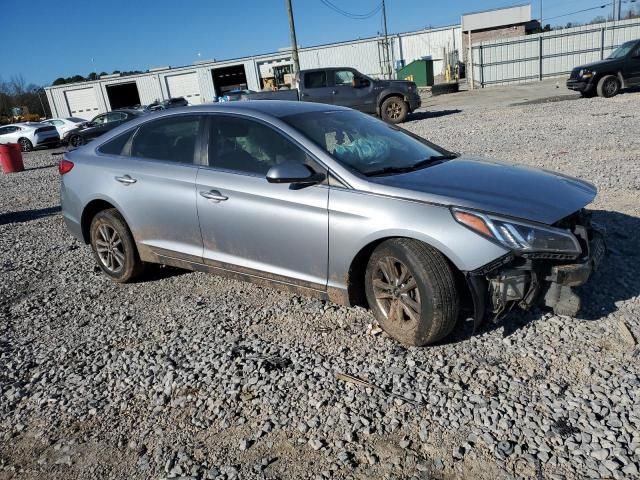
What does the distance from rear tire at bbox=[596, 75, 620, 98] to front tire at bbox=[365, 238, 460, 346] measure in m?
17.9

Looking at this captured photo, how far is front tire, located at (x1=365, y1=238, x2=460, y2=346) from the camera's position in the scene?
10.6 feet

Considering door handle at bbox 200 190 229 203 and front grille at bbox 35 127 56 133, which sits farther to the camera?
front grille at bbox 35 127 56 133

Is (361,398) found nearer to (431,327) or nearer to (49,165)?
(431,327)

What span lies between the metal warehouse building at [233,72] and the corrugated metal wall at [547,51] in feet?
68.6

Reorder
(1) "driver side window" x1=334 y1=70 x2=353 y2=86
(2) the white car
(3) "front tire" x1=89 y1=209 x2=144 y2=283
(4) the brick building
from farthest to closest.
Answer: (4) the brick building
(2) the white car
(1) "driver side window" x1=334 y1=70 x2=353 y2=86
(3) "front tire" x1=89 y1=209 x2=144 y2=283

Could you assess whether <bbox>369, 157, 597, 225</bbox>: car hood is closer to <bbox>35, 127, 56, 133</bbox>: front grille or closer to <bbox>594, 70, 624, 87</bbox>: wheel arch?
<bbox>594, 70, 624, 87</bbox>: wheel arch

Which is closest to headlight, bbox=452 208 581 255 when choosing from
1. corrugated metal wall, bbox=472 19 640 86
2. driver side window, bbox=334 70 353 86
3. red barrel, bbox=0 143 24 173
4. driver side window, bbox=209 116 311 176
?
driver side window, bbox=209 116 311 176

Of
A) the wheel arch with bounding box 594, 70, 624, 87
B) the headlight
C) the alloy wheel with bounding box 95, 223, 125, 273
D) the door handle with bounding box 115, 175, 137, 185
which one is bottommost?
the wheel arch with bounding box 594, 70, 624, 87

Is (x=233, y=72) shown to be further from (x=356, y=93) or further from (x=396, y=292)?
(x=396, y=292)

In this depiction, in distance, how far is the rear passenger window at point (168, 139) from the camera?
447cm

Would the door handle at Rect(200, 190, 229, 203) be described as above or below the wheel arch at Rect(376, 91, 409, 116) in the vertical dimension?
above

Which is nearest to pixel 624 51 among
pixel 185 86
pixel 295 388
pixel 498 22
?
pixel 295 388

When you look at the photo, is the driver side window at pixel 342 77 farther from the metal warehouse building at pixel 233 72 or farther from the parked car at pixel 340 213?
the metal warehouse building at pixel 233 72

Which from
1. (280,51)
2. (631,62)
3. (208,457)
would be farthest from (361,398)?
(280,51)
